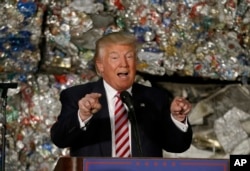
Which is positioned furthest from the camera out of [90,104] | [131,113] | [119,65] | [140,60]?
[140,60]

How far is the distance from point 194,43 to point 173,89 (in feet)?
0.68

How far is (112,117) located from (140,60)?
3.71ft

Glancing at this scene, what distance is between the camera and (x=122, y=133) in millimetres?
2309

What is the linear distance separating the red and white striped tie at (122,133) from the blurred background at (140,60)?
3.43 ft

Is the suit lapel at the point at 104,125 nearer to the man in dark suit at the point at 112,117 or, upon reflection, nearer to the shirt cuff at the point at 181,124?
the man in dark suit at the point at 112,117

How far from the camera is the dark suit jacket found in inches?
89.2

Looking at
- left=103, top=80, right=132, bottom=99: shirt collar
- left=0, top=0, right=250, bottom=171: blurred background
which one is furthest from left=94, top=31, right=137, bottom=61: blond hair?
left=0, top=0, right=250, bottom=171: blurred background

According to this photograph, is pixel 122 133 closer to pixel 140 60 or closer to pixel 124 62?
pixel 124 62

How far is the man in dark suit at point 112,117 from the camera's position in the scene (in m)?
2.26

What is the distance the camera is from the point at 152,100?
2418 millimetres

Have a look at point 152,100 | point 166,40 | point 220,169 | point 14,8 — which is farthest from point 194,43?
point 220,169

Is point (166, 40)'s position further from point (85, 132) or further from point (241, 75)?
point (85, 132)

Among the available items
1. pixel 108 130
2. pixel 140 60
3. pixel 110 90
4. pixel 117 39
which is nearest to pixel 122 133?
pixel 108 130

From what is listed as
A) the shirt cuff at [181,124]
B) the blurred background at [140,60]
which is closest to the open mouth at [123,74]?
the shirt cuff at [181,124]
